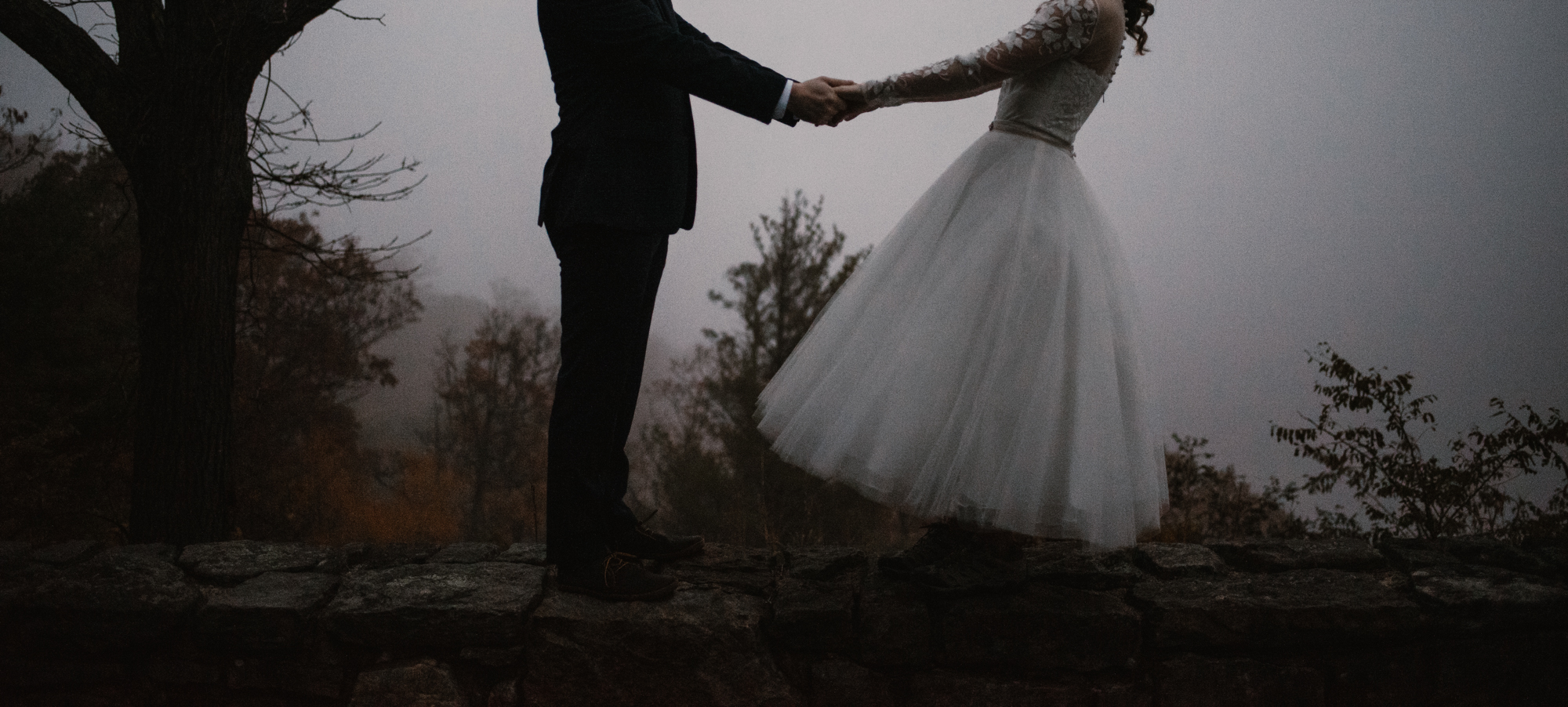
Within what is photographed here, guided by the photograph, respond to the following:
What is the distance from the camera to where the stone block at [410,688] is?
1886mm

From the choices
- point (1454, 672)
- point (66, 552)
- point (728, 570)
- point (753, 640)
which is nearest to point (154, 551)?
point (66, 552)

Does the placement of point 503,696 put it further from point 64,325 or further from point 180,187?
point 64,325

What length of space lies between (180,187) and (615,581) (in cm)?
231

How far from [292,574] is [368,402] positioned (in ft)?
50.3

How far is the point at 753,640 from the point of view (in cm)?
194

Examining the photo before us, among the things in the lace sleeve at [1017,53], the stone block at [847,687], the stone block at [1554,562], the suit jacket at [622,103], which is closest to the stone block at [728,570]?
the stone block at [847,687]

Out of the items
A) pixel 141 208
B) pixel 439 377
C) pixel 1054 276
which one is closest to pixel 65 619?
pixel 141 208

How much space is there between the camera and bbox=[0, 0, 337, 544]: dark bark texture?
2959 mm

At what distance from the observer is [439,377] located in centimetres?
1798

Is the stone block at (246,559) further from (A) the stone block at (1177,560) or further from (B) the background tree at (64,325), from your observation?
(B) the background tree at (64,325)

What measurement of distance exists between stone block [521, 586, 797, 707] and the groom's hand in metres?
1.31

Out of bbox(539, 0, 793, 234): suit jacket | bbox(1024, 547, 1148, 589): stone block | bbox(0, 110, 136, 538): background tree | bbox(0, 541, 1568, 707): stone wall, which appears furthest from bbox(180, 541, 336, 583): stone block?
bbox(0, 110, 136, 538): background tree

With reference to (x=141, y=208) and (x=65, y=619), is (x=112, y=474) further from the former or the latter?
(x=65, y=619)

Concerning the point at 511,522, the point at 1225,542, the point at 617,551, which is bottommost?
the point at 511,522
